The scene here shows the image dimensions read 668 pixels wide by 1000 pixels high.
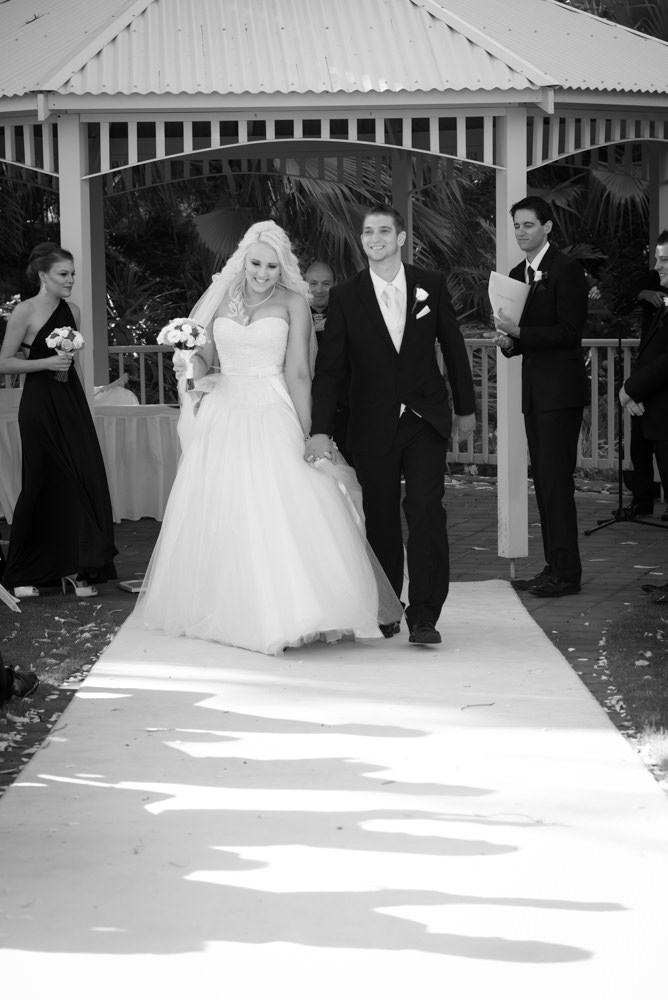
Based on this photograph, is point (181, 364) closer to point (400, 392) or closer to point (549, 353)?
point (400, 392)

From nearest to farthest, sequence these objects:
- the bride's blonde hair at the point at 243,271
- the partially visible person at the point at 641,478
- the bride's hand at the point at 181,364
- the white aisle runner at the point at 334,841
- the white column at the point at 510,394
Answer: the white aisle runner at the point at 334,841 < the bride's blonde hair at the point at 243,271 < the bride's hand at the point at 181,364 < the white column at the point at 510,394 < the partially visible person at the point at 641,478

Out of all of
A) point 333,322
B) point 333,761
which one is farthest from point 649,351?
point 333,761

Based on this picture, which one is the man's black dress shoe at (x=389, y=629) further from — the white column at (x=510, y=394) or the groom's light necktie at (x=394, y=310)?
the white column at (x=510, y=394)

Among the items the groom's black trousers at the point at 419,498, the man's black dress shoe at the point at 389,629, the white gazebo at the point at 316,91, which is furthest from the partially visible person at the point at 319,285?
the man's black dress shoe at the point at 389,629

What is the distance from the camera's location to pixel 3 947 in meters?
3.54

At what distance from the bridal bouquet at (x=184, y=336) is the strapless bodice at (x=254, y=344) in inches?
4.0

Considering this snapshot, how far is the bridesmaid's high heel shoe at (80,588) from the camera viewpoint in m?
8.66

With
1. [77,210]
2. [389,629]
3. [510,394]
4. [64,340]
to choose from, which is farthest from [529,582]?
[77,210]

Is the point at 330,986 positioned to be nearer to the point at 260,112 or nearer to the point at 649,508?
the point at 260,112

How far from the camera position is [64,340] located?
8.28 metres

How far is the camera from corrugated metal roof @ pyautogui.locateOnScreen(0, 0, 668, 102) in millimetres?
8805

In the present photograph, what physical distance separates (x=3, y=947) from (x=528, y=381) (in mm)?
5369

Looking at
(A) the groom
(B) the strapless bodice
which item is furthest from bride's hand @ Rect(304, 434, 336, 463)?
(B) the strapless bodice

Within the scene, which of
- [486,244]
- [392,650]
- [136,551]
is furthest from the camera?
[486,244]
